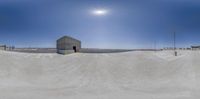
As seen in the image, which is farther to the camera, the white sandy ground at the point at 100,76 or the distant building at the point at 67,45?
the distant building at the point at 67,45

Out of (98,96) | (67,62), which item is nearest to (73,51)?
(67,62)

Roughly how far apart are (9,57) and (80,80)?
1287cm

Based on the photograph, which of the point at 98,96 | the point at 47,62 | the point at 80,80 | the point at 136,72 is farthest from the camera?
the point at 47,62

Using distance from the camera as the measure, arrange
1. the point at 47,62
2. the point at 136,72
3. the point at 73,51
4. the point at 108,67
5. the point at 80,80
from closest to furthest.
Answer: the point at 80,80
the point at 136,72
the point at 108,67
the point at 47,62
the point at 73,51

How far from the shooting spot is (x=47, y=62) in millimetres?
34562

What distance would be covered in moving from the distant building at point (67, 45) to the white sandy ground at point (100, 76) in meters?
2.29

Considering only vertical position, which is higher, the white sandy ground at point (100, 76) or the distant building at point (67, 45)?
the distant building at point (67, 45)

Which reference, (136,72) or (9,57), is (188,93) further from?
(9,57)

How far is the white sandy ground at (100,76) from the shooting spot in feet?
69.6

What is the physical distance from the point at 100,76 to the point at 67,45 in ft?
44.6

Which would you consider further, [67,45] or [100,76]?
[67,45]

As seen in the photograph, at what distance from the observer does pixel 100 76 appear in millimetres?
28766

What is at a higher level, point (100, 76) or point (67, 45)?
point (67, 45)

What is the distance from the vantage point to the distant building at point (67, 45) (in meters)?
40.9
